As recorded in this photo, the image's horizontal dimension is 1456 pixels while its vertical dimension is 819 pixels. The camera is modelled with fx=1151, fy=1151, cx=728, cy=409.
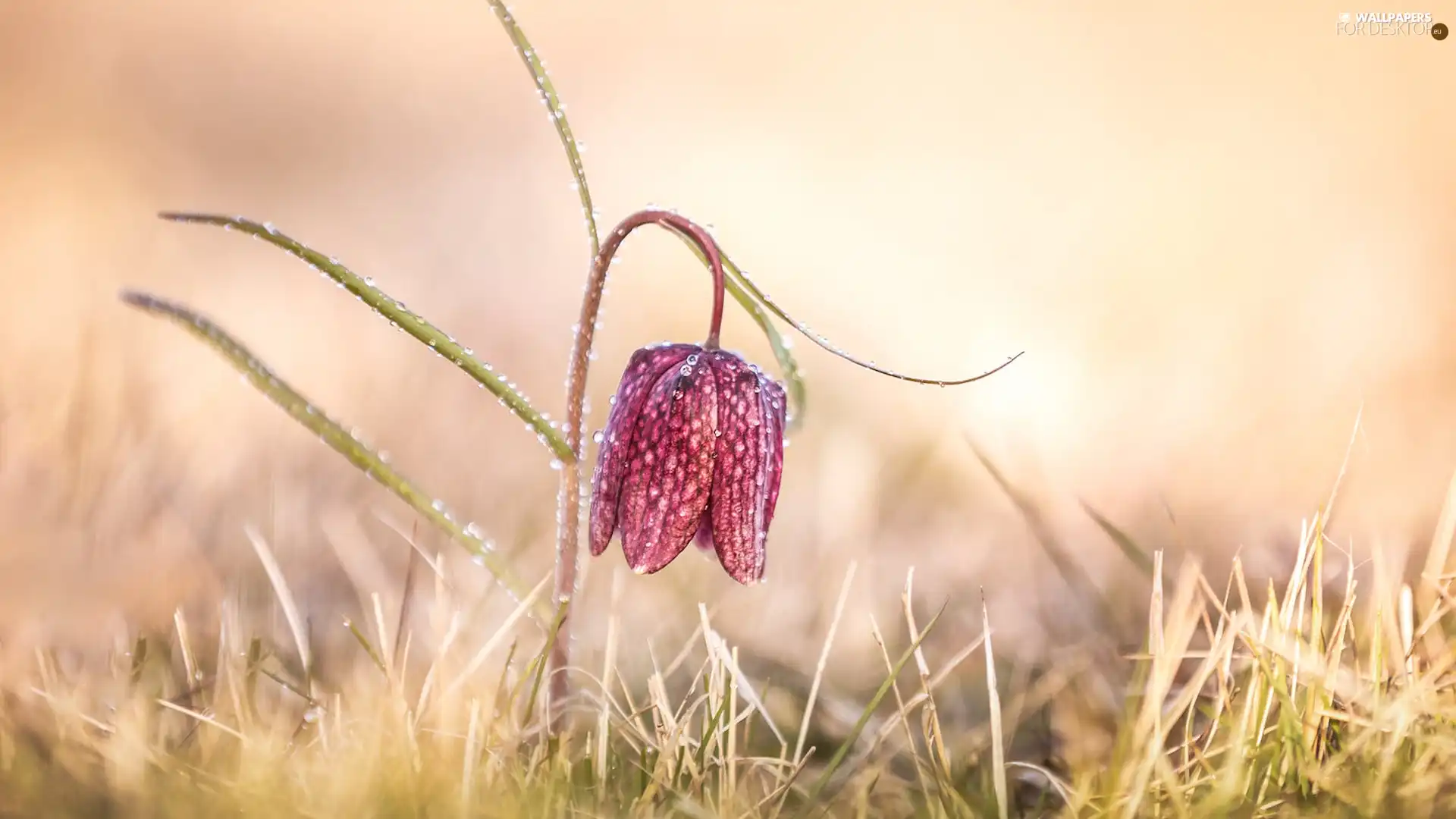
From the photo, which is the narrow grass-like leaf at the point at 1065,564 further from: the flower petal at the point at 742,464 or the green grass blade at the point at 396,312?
the green grass blade at the point at 396,312

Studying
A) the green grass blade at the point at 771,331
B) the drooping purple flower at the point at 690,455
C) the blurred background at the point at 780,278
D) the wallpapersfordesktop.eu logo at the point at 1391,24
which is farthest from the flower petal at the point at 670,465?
the wallpapersfordesktop.eu logo at the point at 1391,24

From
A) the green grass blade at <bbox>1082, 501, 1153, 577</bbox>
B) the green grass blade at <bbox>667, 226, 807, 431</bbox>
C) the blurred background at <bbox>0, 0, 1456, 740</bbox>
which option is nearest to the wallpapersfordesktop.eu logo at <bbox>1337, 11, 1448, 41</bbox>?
the blurred background at <bbox>0, 0, 1456, 740</bbox>

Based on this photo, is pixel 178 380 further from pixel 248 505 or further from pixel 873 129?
pixel 873 129


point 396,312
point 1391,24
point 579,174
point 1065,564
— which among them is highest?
point 1391,24

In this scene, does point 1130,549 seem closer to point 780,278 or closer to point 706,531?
point 706,531

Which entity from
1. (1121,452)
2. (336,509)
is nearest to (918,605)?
(1121,452)

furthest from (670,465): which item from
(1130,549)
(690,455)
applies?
(1130,549)

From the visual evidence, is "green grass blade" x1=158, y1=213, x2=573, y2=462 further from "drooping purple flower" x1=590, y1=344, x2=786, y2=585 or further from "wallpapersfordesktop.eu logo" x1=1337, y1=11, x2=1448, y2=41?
"wallpapersfordesktop.eu logo" x1=1337, y1=11, x2=1448, y2=41
